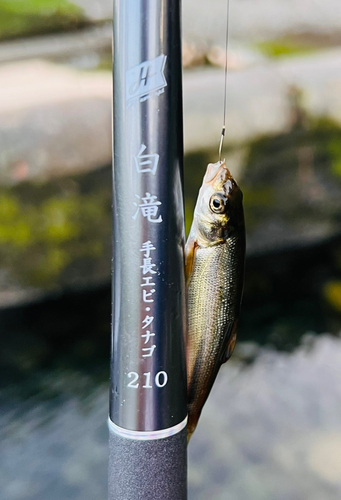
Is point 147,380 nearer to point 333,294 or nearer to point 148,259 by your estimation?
point 148,259

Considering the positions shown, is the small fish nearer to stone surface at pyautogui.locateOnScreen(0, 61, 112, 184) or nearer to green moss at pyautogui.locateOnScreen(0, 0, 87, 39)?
stone surface at pyautogui.locateOnScreen(0, 61, 112, 184)

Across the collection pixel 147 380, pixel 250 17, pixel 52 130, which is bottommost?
pixel 52 130

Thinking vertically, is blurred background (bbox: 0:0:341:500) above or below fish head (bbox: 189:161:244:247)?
below

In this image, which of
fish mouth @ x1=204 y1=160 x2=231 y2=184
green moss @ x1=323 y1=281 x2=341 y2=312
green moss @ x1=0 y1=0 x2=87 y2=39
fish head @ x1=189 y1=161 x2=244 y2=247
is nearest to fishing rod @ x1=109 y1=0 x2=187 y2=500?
fish head @ x1=189 y1=161 x2=244 y2=247

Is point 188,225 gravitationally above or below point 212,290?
below

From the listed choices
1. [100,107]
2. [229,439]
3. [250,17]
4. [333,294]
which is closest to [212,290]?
[229,439]

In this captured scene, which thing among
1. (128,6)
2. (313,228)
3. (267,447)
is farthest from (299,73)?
(128,6)

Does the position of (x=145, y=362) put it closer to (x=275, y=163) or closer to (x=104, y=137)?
(x=104, y=137)
